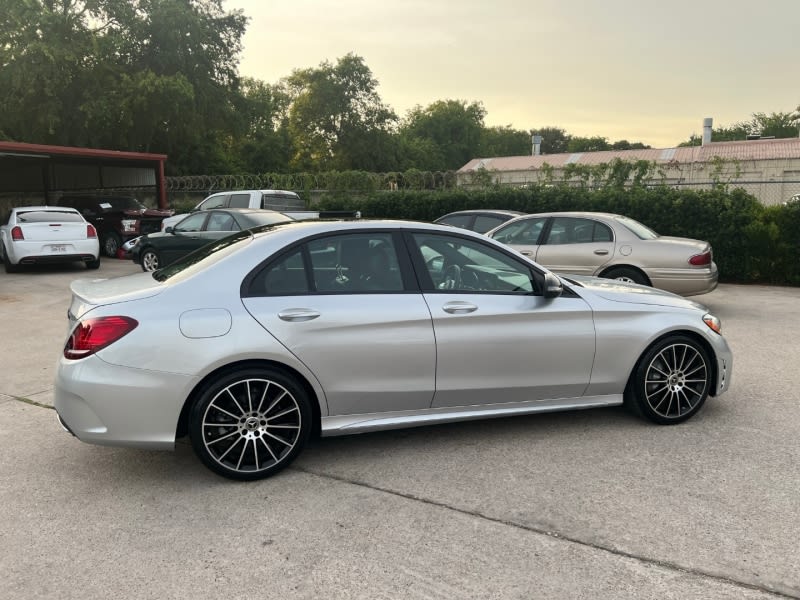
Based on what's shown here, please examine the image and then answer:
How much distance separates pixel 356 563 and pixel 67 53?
2922 cm

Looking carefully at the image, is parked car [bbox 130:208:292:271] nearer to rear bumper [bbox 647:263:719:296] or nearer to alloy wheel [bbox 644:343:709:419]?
rear bumper [bbox 647:263:719:296]

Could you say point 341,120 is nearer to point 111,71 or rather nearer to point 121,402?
point 111,71

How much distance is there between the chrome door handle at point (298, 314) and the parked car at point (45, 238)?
12291mm

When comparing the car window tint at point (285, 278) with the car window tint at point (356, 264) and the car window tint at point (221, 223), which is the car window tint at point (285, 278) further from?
the car window tint at point (221, 223)

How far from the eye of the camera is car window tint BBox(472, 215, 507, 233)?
12164mm

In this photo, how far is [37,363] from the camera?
265 inches

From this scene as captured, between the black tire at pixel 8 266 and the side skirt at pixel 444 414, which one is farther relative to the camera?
the black tire at pixel 8 266

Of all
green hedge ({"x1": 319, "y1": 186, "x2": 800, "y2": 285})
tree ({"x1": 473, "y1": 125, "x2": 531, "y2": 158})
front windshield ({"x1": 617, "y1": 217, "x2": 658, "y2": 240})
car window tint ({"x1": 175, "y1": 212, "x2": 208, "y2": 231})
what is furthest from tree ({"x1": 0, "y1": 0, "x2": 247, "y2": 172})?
tree ({"x1": 473, "y1": 125, "x2": 531, "y2": 158})

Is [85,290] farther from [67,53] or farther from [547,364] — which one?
[67,53]

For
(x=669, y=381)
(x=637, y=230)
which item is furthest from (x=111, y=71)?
(x=669, y=381)

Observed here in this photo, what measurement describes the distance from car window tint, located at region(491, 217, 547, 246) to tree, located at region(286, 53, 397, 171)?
2188 inches

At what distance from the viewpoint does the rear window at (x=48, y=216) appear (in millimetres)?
14070

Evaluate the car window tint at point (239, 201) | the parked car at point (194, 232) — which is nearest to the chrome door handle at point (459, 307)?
the parked car at point (194, 232)

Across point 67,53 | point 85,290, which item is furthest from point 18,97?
point 85,290
